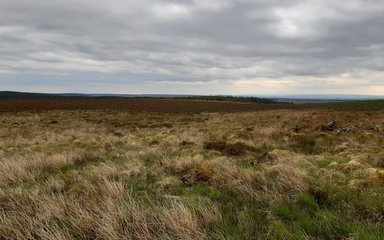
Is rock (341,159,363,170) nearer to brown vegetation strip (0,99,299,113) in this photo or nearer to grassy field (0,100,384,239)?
grassy field (0,100,384,239)

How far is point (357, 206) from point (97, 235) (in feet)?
12.2

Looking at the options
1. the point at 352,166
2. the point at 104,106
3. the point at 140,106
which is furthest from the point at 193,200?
the point at 140,106

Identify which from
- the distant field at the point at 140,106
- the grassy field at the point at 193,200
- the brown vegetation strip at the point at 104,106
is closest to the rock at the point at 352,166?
the grassy field at the point at 193,200

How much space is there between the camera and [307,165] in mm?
8469

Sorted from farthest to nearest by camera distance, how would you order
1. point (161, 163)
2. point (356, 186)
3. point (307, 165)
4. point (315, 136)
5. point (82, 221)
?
1. point (315, 136)
2. point (161, 163)
3. point (307, 165)
4. point (356, 186)
5. point (82, 221)

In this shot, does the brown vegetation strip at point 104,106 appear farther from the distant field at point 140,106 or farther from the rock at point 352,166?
the rock at point 352,166

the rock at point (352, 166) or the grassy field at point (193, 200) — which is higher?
the rock at point (352, 166)

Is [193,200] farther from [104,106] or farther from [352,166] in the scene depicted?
[104,106]

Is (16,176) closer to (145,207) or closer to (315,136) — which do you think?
(145,207)

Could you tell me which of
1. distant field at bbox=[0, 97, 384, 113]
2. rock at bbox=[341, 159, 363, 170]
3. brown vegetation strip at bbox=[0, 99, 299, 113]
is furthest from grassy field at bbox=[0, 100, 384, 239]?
brown vegetation strip at bbox=[0, 99, 299, 113]

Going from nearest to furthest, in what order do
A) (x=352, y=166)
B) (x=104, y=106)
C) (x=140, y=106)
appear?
1. (x=352, y=166)
2. (x=104, y=106)
3. (x=140, y=106)

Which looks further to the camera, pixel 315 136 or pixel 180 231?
pixel 315 136

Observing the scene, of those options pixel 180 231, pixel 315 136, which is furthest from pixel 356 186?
pixel 315 136

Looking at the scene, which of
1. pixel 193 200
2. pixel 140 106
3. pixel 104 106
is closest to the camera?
pixel 193 200
